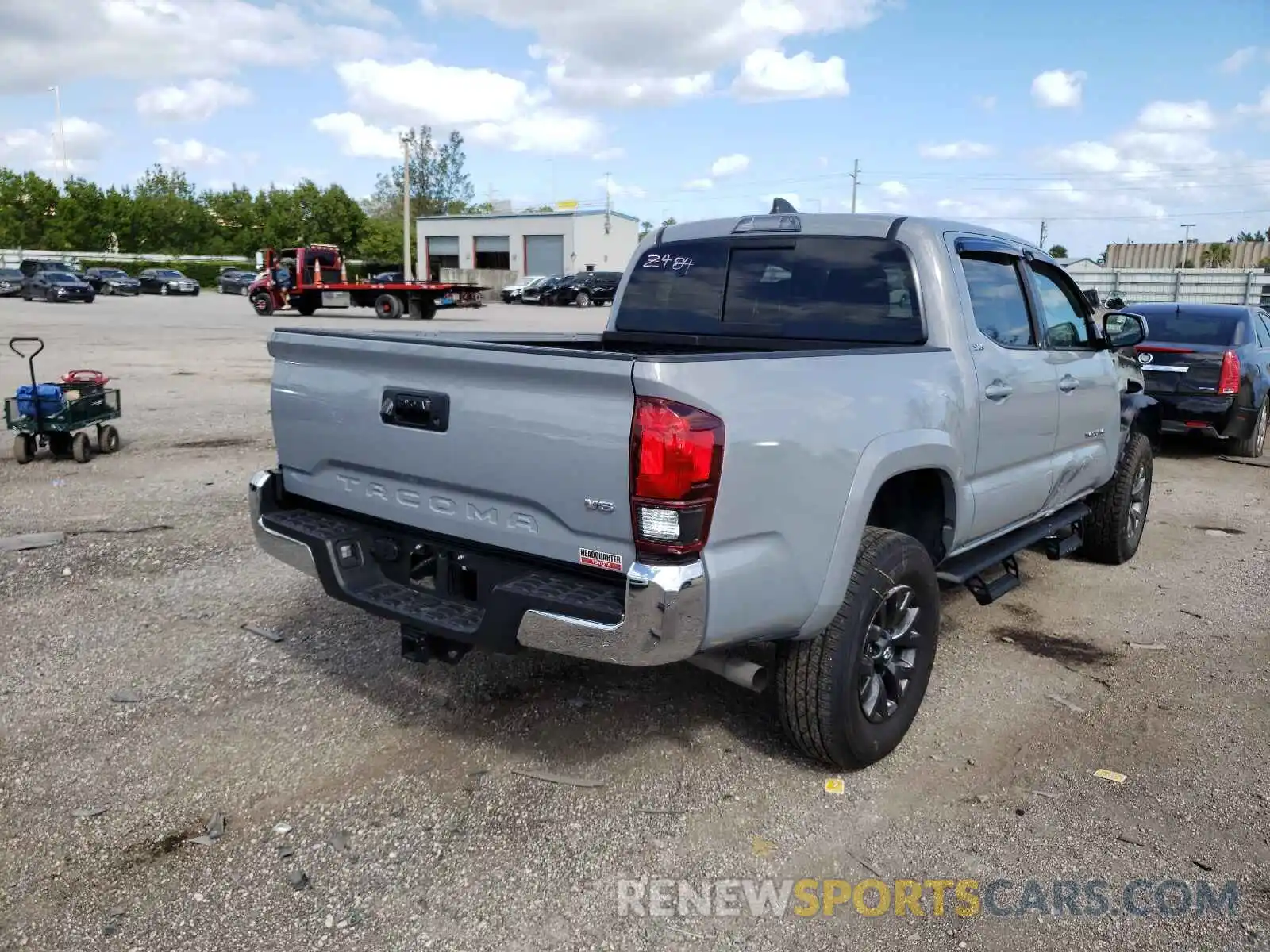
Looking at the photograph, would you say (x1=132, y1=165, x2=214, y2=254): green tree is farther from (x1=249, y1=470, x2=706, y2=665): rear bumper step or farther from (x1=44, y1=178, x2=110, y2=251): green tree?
(x1=249, y1=470, x2=706, y2=665): rear bumper step

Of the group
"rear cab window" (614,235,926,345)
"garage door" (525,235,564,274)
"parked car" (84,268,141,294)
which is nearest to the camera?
"rear cab window" (614,235,926,345)

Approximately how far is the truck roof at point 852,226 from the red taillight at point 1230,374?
618 centimetres

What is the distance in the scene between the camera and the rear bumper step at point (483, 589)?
108 inches

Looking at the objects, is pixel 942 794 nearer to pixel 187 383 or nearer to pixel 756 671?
pixel 756 671

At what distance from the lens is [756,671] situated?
3.26m

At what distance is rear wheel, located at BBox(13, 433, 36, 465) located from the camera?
27.3ft

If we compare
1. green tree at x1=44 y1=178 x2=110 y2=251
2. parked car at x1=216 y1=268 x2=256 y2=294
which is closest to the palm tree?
parked car at x1=216 y1=268 x2=256 y2=294

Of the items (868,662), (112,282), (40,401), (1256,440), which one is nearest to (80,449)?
(40,401)

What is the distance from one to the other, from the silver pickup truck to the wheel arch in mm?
11

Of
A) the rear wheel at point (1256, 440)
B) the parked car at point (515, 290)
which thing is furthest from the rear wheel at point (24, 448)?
the parked car at point (515, 290)

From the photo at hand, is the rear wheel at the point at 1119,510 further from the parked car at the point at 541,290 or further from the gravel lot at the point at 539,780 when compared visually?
the parked car at the point at 541,290

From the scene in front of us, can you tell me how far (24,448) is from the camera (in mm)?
8344

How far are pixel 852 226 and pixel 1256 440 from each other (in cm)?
823

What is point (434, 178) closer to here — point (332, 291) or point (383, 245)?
point (383, 245)
